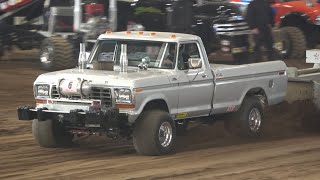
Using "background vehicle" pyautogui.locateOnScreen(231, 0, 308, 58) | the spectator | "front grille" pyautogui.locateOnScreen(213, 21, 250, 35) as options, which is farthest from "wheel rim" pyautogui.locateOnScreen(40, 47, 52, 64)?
"background vehicle" pyautogui.locateOnScreen(231, 0, 308, 58)

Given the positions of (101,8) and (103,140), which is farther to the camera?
(101,8)

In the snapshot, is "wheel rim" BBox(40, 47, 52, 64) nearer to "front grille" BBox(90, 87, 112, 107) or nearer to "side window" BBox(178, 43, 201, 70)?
"side window" BBox(178, 43, 201, 70)

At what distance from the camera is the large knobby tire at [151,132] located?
9.42 m

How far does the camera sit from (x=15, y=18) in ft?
72.4

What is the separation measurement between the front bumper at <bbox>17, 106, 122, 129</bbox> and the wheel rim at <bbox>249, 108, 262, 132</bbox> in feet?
9.35

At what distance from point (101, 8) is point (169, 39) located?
877cm

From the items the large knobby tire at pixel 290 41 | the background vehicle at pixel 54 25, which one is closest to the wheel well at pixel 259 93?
the background vehicle at pixel 54 25

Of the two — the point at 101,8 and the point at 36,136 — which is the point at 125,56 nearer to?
the point at 36,136

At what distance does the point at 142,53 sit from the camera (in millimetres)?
10359

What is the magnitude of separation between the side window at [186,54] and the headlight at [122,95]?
4.01 ft

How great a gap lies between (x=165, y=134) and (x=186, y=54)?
1.32 meters

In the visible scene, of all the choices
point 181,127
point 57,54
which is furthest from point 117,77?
point 57,54

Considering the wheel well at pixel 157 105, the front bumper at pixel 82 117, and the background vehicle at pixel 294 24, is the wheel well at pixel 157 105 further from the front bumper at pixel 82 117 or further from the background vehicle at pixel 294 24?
the background vehicle at pixel 294 24

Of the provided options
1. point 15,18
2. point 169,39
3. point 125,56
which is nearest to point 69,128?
point 125,56
